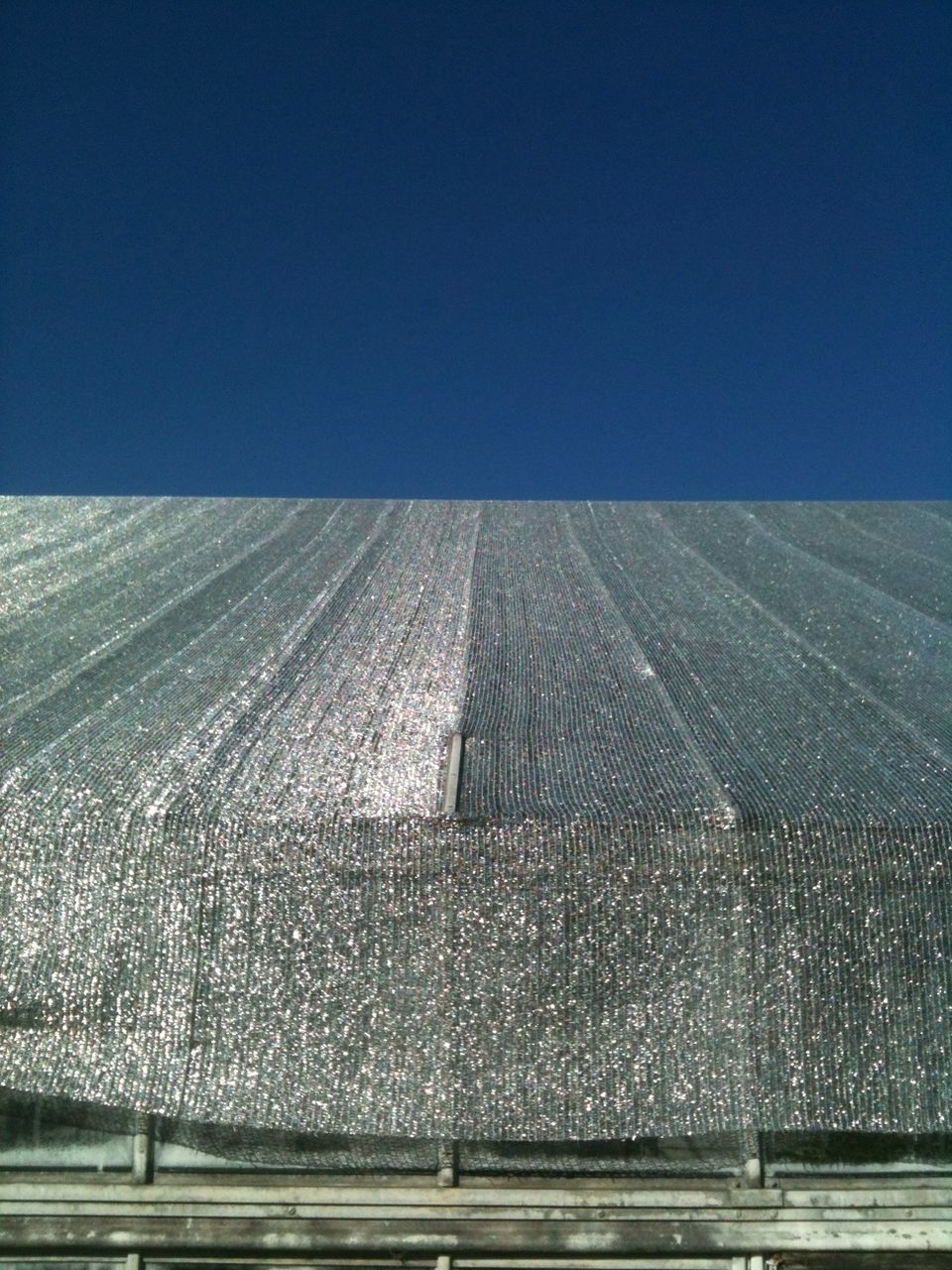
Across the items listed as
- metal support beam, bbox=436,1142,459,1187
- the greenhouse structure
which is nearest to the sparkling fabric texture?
the greenhouse structure

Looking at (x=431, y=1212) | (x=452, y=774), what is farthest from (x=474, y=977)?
(x=431, y=1212)

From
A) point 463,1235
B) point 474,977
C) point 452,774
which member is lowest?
point 463,1235

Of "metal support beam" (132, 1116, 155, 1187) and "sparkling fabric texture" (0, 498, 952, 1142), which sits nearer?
"sparkling fabric texture" (0, 498, 952, 1142)

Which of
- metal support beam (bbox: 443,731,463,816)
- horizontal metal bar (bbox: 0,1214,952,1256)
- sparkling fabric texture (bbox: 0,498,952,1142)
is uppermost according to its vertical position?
metal support beam (bbox: 443,731,463,816)

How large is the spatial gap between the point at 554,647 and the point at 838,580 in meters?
0.94

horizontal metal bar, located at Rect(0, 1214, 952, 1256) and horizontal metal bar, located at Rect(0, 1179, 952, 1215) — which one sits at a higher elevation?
horizontal metal bar, located at Rect(0, 1179, 952, 1215)

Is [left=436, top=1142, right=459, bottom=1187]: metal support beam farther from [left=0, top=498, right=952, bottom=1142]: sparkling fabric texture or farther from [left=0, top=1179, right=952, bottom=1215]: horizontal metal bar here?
[left=0, top=498, right=952, bottom=1142]: sparkling fabric texture

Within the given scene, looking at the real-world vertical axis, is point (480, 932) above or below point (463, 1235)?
above

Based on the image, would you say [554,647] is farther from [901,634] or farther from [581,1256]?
[581,1256]

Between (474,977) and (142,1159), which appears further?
(142,1159)

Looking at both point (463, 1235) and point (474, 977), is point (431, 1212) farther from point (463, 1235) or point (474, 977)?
point (474, 977)

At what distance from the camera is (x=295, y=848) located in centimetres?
110

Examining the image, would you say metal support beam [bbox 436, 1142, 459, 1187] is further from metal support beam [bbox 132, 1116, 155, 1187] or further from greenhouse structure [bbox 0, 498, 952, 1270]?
metal support beam [bbox 132, 1116, 155, 1187]

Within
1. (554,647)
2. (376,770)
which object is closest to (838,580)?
(554,647)
